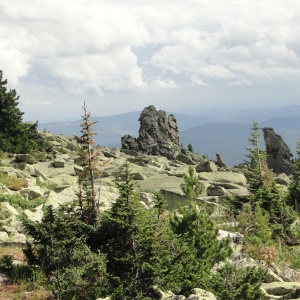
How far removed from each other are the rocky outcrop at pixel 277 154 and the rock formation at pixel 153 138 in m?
23.6

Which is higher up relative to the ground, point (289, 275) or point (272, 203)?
point (272, 203)

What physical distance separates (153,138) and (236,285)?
9209 cm

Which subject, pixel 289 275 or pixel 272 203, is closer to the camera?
pixel 289 275

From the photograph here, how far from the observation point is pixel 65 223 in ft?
33.8

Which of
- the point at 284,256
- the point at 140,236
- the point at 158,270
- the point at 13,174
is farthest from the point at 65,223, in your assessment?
the point at 13,174

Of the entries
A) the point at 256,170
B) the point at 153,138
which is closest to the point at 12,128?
the point at 256,170

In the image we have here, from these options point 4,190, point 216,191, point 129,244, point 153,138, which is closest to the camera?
point 129,244

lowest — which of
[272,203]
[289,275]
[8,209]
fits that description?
[289,275]

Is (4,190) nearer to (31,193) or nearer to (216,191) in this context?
(31,193)

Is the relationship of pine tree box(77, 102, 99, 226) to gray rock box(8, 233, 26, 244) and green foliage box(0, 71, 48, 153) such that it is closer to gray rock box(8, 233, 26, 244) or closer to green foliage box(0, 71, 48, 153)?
gray rock box(8, 233, 26, 244)

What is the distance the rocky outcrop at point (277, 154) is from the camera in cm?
9631

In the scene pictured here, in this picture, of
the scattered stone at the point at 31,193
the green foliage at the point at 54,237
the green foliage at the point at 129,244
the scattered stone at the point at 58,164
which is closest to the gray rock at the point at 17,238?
the green foliage at the point at 54,237

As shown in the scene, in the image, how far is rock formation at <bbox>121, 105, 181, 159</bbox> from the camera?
9888 cm

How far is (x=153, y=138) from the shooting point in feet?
334
